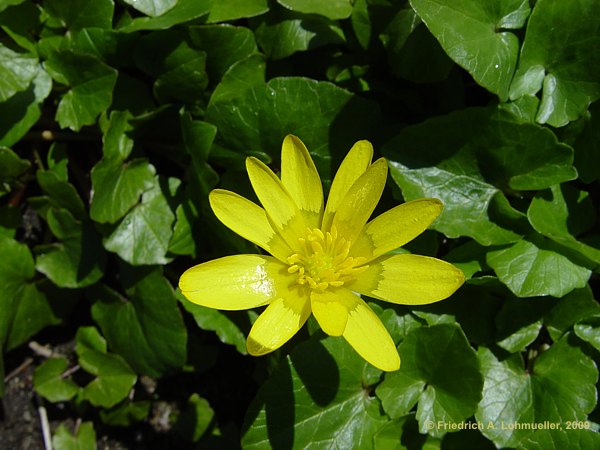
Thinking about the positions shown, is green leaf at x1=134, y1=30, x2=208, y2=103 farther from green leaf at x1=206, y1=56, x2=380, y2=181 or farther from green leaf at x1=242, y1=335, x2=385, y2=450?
green leaf at x1=242, y1=335, x2=385, y2=450

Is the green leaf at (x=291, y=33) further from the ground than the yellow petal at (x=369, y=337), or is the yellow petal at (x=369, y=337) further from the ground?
the green leaf at (x=291, y=33)

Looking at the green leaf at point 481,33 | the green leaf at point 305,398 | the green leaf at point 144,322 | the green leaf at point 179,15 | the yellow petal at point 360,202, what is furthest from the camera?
the green leaf at point 144,322

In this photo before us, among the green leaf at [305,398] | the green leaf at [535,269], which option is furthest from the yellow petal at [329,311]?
the green leaf at [535,269]

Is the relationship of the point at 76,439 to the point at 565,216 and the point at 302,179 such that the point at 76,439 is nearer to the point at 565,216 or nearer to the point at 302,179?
the point at 302,179

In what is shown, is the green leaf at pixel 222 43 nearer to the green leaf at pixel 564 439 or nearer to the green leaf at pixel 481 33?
the green leaf at pixel 481 33

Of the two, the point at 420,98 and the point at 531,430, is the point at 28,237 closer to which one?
the point at 420,98

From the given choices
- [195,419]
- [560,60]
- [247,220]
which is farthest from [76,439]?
[560,60]

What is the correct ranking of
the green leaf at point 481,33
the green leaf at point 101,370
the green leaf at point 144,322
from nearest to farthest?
the green leaf at point 481,33
the green leaf at point 144,322
the green leaf at point 101,370
